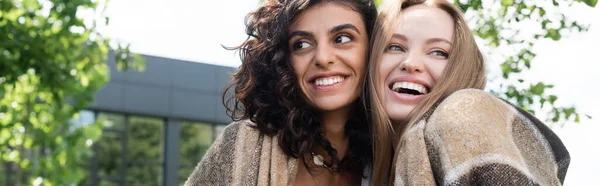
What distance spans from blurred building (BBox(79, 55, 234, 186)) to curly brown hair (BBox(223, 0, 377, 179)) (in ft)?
64.8

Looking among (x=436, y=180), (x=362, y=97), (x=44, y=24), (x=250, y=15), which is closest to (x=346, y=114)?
(x=362, y=97)

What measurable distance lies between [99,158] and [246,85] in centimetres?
2171

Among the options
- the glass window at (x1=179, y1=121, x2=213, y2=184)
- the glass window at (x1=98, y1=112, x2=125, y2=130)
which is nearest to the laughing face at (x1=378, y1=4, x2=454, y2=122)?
the glass window at (x1=98, y1=112, x2=125, y2=130)

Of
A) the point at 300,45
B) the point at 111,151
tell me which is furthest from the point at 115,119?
the point at 300,45

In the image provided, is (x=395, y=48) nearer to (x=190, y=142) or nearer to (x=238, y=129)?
(x=238, y=129)

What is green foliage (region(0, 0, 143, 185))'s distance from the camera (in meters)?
9.73

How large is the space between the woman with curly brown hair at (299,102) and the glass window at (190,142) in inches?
871

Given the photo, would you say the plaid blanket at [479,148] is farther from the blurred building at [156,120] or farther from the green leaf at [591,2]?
the blurred building at [156,120]

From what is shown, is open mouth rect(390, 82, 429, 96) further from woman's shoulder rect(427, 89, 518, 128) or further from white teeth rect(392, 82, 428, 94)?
woman's shoulder rect(427, 89, 518, 128)

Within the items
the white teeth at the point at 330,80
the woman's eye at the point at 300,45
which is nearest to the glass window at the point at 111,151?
the woman's eye at the point at 300,45

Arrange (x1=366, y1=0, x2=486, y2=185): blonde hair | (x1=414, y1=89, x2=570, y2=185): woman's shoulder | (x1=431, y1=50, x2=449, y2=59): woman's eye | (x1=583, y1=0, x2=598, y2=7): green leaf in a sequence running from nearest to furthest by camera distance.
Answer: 1. (x1=414, y1=89, x2=570, y2=185): woman's shoulder
2. (x1=366, y1=0, x2=486, y2=185): blonde hair
3. (x1=431, y1=50, x2=449, y2=59): woman's eye
4. (x1=583, y1=0, x2=598, y2=7): green leaf

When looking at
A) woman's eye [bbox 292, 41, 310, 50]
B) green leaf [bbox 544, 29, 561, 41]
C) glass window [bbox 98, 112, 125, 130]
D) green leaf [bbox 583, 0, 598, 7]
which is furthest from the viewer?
glass window [bbox 98, 112, 125, 130]

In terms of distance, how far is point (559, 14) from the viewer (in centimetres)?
686

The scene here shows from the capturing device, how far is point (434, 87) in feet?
10.7
